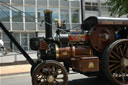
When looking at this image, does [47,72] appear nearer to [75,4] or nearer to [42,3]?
[42,3]

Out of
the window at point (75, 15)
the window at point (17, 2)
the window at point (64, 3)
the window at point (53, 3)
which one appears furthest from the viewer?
the window at point (75, 15)

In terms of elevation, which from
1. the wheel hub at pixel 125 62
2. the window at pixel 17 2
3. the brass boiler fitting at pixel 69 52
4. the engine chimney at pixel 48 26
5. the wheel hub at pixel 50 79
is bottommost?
the wheel hub at pixel 50 79

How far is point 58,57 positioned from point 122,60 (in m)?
1.78

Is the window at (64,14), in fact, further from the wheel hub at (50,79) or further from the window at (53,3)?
the wheel hub at (50,79)

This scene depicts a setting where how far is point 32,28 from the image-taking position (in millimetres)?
26844

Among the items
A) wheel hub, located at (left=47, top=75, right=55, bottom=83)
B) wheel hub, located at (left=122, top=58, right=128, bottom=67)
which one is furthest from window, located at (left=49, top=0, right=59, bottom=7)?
wheel hub, located at (left=47, top=75, right=55, bottom=83)

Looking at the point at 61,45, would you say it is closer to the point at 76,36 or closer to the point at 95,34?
the point at 76,36

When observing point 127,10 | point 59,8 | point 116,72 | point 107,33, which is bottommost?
point 116,72

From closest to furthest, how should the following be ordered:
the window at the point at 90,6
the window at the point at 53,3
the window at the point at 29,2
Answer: the window at the point at 29,2, the window at the point at 53,3, the window at the point at 90,6

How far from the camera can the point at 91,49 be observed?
17.9 ft

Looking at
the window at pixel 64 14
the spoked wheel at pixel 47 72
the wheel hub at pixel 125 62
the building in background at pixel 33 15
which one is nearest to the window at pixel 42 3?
the building in background at pixel 33 15

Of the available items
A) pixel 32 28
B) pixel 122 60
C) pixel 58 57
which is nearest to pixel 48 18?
pixel 58 57

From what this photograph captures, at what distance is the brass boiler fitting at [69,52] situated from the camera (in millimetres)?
5238

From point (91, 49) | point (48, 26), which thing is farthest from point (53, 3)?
point (91, 49)
